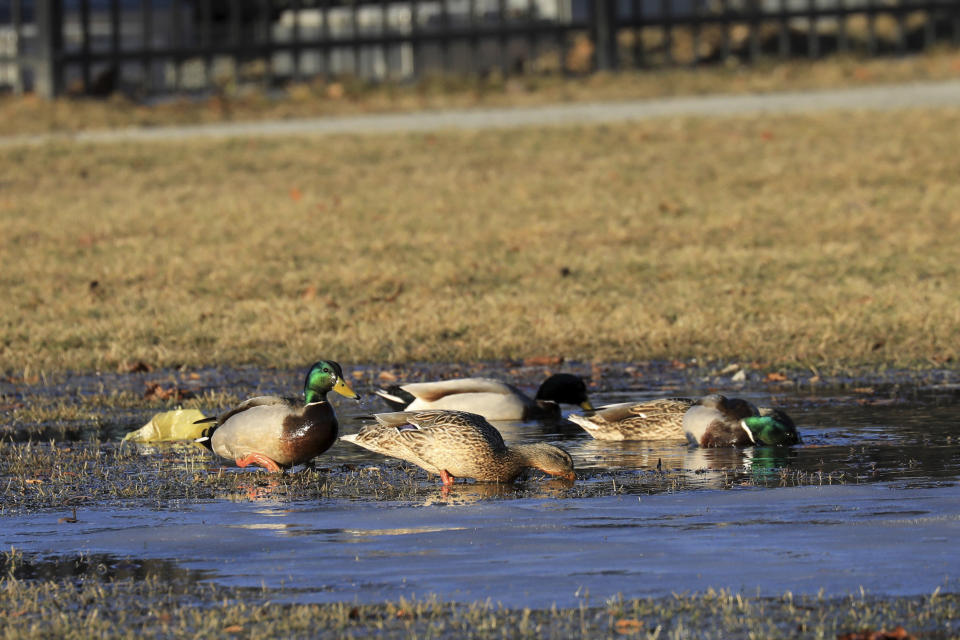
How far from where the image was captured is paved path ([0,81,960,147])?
26.5 meters

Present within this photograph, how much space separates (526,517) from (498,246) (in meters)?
11.1

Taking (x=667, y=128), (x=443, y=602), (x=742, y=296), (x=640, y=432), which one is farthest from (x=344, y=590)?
(x=667, y=128)

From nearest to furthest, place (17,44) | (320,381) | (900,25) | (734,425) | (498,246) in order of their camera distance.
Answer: (320,381) < (734,425) < (498,246) < (17,44) < (900,25)

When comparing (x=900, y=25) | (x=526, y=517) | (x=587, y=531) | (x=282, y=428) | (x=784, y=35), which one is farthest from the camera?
(x=900, y=25)

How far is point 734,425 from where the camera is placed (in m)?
10.3

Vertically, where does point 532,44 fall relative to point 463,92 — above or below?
above

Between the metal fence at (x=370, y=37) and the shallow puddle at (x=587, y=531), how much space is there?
23020mm

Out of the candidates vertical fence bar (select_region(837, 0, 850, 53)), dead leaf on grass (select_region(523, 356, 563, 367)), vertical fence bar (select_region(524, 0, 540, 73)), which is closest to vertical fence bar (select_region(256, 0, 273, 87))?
vertical fence bar (select_region(524, 0, 540, 73))

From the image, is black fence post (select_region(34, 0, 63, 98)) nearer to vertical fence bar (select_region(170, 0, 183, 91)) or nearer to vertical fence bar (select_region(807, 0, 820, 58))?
vertical fence bar (select_region(170, 0, 183, 91))

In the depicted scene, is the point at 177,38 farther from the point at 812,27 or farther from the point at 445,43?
the point at 812,27

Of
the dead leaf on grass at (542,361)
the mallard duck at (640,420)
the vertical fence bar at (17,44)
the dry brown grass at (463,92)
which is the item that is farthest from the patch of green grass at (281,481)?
the vertical fence bar at (17,44)

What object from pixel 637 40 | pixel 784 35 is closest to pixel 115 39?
pixel 637 40

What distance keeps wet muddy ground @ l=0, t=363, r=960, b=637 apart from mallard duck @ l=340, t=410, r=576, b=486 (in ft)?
0.36

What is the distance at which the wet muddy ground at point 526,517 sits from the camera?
6.90 metres
